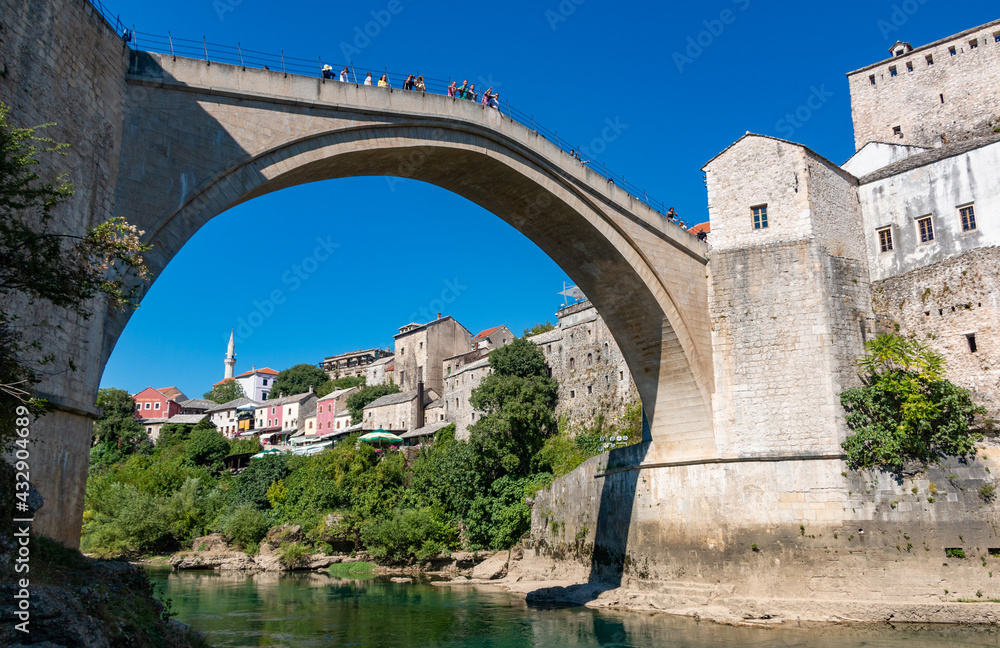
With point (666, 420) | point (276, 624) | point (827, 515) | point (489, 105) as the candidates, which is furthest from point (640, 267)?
point (276, 624)

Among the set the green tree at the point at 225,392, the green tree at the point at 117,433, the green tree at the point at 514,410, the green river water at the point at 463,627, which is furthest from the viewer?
the green tree at the point at 225,392

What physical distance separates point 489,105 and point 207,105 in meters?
5.50

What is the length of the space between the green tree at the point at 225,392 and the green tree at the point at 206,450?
29.4 meters

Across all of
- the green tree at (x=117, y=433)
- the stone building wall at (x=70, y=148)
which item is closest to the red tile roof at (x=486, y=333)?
the green tree at (x=117, y=433)

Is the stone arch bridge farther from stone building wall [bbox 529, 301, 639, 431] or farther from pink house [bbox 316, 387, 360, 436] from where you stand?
pink house [bbox 316, 387, 360, 436]

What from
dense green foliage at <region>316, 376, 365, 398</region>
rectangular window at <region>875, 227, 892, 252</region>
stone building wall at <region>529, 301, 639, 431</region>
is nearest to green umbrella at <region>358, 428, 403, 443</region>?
stone building wall at <region>529, 301, 639, 431</region>

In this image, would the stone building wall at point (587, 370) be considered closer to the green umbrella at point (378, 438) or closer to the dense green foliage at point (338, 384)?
the green umbrella at point (378, 438)

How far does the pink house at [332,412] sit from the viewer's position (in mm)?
55219

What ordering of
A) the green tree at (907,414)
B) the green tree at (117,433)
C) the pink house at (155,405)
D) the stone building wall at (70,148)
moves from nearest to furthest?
the stone building wall at (70,148)
the green tree at (907,414)
the green tree at (117,433)
the pink house at (155,405)

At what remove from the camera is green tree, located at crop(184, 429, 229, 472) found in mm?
45781

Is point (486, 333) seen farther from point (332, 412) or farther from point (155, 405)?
point (155, 405)

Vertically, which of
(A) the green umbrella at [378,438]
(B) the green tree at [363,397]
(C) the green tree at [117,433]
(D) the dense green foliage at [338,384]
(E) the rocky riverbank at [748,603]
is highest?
(D) the dense green foliage at [338,384]

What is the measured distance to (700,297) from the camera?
56.1 ft

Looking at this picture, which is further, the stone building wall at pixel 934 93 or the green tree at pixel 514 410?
the green tree at pixel 514 410
